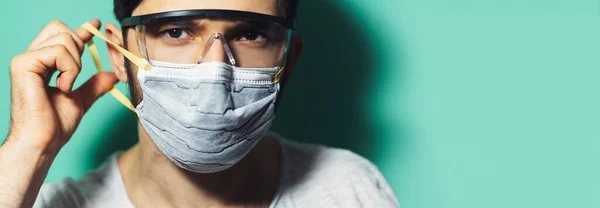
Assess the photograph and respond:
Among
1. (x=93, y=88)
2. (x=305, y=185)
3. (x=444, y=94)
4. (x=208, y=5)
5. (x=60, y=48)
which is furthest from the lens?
(x=444, y=94)

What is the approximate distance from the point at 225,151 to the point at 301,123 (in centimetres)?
91

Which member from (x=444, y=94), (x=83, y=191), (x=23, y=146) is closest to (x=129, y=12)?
(x=23, y=146)

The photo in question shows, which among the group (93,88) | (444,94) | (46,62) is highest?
(444,94)

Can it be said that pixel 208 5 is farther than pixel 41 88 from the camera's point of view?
No

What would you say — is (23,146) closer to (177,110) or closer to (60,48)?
(60,48)

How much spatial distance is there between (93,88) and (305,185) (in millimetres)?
789

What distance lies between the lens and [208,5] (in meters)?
1.92

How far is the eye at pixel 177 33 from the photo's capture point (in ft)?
6.54

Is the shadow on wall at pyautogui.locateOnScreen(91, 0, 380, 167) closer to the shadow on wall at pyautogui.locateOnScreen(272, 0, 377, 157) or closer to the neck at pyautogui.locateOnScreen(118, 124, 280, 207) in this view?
the shadow on wall at pyautogui.locateOnScreen(272, 0, 377, 157)

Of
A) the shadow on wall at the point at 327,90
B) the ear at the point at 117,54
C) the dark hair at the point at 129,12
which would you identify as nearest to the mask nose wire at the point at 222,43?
the dark hair at the point at 129,12

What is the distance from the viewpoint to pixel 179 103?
1850 mm

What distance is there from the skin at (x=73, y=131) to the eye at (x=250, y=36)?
76mm

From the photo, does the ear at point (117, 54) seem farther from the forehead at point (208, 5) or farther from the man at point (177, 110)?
the forehead at point (208, 5)

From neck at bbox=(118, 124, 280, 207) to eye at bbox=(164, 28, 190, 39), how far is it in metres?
0.39
